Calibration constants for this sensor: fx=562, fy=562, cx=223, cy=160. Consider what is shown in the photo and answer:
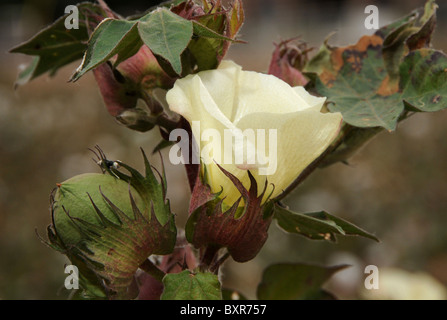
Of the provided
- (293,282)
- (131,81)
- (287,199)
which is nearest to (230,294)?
(293,282)

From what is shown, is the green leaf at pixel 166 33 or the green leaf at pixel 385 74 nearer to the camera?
the green leaf at pixel 166 33

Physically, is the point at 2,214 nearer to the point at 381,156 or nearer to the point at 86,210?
the point at 381,156

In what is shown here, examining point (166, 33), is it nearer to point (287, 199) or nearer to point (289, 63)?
point (289, 63)

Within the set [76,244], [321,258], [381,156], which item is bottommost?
[321,258]

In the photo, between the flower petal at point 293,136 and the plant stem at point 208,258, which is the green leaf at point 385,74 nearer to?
the flower petal at point 293,136

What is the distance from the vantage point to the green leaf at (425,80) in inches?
19.3

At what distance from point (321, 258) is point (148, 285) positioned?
186cm

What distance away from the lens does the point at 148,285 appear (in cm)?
54

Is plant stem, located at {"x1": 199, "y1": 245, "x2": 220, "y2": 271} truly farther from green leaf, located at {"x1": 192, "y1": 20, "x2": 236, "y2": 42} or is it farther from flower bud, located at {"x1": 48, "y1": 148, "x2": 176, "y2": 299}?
green leaf, located at {"x1": 192, "y1": 20, "x2": 236, "y2": 42}

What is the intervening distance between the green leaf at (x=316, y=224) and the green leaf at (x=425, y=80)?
12 centimetres

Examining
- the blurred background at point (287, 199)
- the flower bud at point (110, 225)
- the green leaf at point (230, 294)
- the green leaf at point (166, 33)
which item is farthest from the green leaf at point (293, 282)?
the blurred background at point (287, 199)
